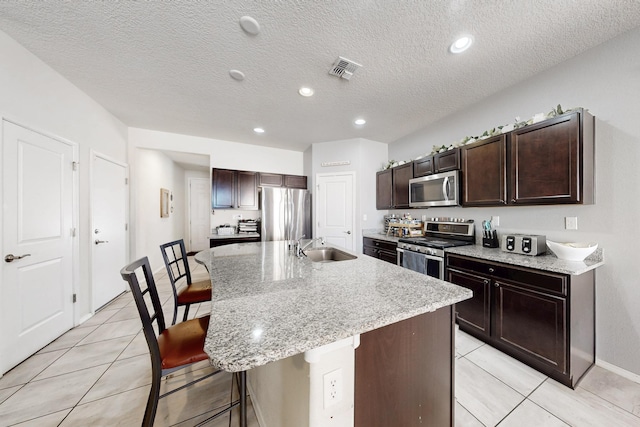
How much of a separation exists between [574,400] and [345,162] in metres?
3.72

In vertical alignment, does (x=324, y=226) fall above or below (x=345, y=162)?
below

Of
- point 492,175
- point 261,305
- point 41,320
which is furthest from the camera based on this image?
point 492,175

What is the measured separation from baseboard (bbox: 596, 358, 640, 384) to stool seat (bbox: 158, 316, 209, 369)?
3.03 meters

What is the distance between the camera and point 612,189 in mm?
1760

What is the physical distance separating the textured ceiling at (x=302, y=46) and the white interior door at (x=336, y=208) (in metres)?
1.49

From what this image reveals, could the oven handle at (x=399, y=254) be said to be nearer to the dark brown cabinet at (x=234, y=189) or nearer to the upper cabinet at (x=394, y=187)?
the upper cabinet at (x=394, y=187)

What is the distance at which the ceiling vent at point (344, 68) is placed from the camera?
1.98m

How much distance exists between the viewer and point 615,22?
162 centimetres

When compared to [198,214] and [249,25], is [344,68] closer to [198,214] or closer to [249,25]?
[249,25]

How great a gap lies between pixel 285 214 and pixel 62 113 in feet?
10.1

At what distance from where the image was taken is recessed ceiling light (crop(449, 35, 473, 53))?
5.73 ft

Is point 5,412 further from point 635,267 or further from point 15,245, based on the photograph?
point 635,267

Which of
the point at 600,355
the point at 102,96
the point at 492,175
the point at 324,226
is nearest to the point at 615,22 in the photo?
the point at 492,175

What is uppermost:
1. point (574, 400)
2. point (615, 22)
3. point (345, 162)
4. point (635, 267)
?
point (615, 22)
